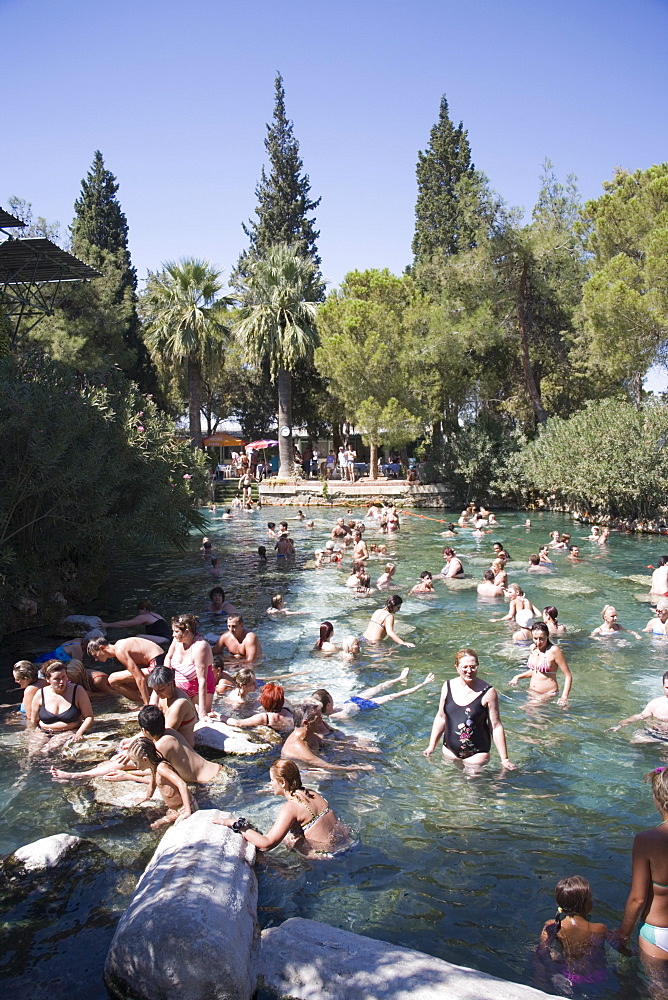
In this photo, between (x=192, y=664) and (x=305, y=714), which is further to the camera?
(x=192, y=664)

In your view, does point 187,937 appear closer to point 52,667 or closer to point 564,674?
point 52,667

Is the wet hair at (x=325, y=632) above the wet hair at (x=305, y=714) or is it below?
below

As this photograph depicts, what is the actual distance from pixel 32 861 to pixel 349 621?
10004mm

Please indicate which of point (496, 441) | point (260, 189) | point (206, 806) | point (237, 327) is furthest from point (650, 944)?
point (260, 189)

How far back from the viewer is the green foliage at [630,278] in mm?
28697

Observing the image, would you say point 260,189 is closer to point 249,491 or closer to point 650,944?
point 249,491

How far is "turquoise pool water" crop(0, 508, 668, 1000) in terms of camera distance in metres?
5.75

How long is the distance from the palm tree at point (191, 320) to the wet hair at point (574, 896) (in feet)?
133

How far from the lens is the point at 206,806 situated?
7.57 meters

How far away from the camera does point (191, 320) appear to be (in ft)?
144

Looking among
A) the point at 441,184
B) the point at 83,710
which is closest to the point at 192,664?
the point at 83,710

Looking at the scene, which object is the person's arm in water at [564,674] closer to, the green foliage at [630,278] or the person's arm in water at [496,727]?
the person's arm in water at [496,727]

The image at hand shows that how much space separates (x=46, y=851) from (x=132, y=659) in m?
4.46

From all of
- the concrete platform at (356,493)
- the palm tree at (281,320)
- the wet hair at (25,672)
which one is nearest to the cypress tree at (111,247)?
the palm tree at (281,320)
